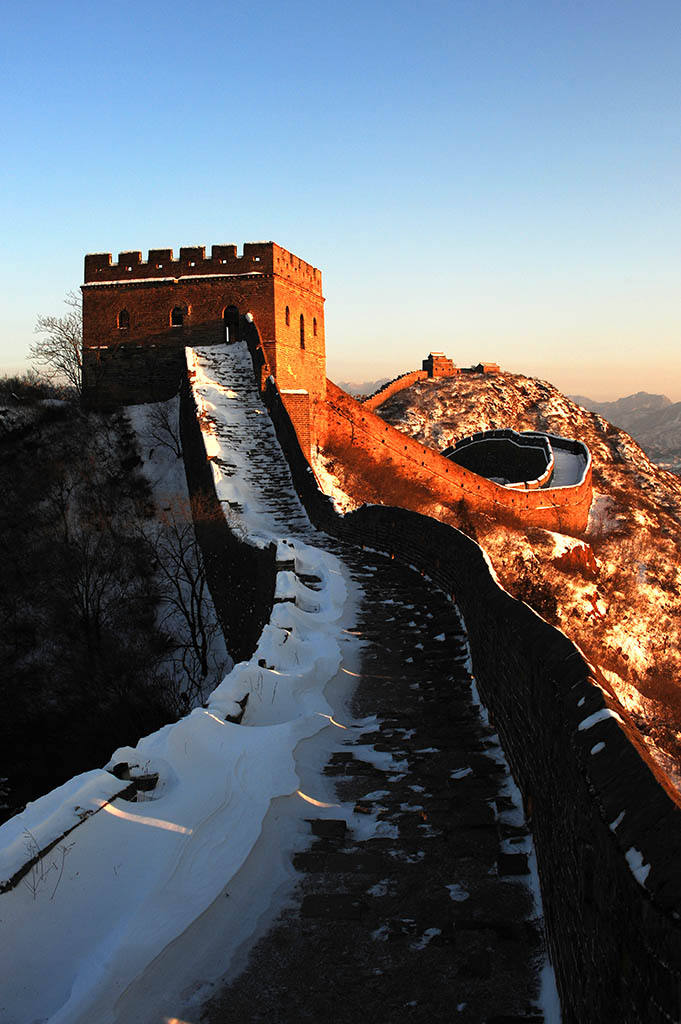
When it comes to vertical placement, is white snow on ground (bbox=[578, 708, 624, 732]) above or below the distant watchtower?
below

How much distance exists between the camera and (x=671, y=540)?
131 ft

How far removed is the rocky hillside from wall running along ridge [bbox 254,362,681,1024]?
32.9ft

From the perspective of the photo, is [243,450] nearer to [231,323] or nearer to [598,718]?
[231,323]

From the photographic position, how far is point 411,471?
31344mm

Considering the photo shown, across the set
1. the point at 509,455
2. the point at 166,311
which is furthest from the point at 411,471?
the point at 509,455

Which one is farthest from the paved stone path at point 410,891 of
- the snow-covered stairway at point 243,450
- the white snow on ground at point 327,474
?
the white snow on ground at point 327,474

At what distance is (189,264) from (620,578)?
822 inches

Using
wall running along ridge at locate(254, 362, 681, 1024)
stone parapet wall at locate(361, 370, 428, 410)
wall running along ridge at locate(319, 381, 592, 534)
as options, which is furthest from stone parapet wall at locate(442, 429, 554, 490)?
wall running along ridge at locate(254, 362, 681, 1024)

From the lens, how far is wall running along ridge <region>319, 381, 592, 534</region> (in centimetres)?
2841

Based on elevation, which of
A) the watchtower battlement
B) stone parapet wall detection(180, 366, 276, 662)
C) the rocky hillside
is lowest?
the rocky hillside

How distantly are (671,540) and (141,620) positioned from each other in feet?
100

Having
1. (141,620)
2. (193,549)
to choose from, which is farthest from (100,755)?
(193,549)

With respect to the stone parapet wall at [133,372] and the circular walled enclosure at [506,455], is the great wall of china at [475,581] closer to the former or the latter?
the stone parapet wall at [133,372]

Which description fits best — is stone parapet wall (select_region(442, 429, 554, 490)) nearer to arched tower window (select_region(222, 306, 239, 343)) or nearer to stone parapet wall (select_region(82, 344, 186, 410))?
arched tower window (select_region(222, 306, 239, 343))
